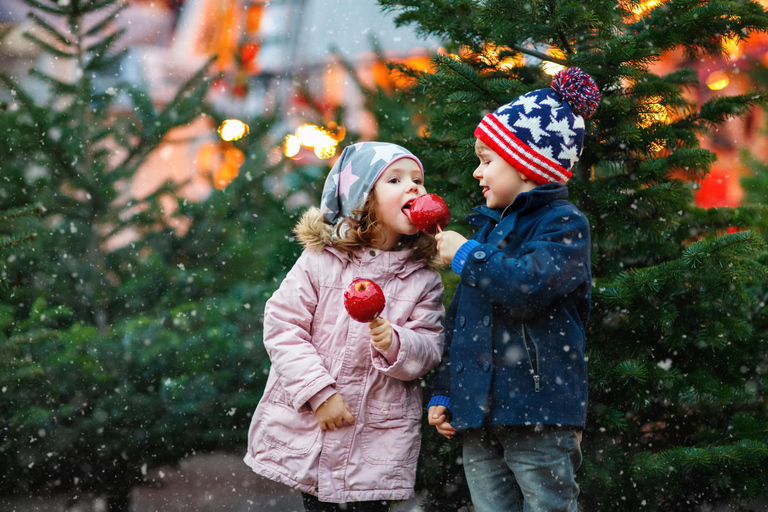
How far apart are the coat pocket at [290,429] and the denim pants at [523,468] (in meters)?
0.54

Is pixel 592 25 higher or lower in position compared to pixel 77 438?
higher

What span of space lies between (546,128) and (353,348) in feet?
3.19

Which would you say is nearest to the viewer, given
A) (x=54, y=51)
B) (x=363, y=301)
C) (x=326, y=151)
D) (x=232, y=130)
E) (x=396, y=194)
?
(x=363, y=301)

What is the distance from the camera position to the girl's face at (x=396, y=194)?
225cm

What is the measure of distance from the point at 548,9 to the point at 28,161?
3309 millimetres

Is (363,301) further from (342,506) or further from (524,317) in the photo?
(342,506)

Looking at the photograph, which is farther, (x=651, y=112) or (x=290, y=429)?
(x=651, y=112)

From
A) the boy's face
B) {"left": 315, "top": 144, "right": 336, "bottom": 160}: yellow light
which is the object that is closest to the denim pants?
the boy's face

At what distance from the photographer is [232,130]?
493 cm

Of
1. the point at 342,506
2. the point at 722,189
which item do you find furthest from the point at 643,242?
the point at 722,189

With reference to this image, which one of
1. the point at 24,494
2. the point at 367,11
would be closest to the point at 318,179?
the point at 24,494

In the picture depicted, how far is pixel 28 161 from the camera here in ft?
13.1

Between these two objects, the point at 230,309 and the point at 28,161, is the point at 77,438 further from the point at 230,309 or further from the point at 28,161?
the point at 28,161

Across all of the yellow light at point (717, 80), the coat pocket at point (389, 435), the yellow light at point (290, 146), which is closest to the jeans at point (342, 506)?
the coat pocket at point (389, 435)
